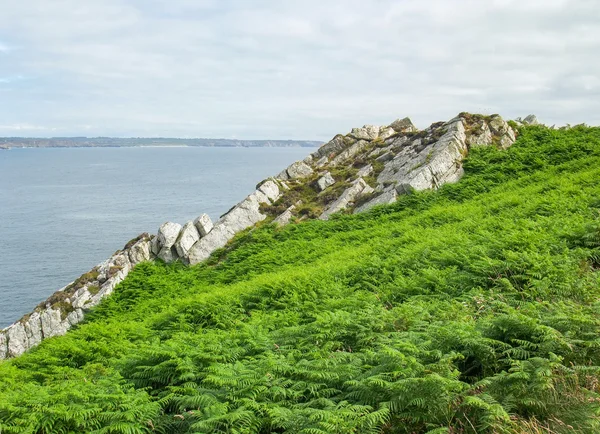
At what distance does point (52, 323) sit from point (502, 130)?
1095 inches

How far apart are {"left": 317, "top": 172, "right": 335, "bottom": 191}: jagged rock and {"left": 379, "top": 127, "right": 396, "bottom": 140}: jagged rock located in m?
7.31

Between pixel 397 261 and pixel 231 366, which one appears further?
pixel 397 261

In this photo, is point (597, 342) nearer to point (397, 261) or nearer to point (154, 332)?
point (397, 261)

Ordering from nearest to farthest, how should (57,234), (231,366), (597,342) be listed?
(597,342) → (231,366) → (57,234)

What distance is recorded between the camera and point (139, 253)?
26422 mm

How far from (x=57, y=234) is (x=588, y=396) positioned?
65.0 metres

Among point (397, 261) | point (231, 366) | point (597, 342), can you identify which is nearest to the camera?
point (597, 342)

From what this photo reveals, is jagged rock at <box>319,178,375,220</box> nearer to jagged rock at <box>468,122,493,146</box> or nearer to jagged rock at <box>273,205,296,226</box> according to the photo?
jagged rock at <box>273,205,296,226</box>

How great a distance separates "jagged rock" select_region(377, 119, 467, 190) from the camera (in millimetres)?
26375

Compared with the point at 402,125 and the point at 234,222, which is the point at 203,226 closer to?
the point at 234,222

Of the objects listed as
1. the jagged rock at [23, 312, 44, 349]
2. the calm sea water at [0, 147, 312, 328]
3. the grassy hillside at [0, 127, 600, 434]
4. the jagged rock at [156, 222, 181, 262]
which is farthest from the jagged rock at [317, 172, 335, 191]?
the calm sea water at [0, 147, 312, 328]

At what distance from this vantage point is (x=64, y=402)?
6.88 m

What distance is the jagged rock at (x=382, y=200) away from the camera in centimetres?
2569

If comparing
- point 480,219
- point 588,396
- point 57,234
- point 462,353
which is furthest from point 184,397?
point 57,234
